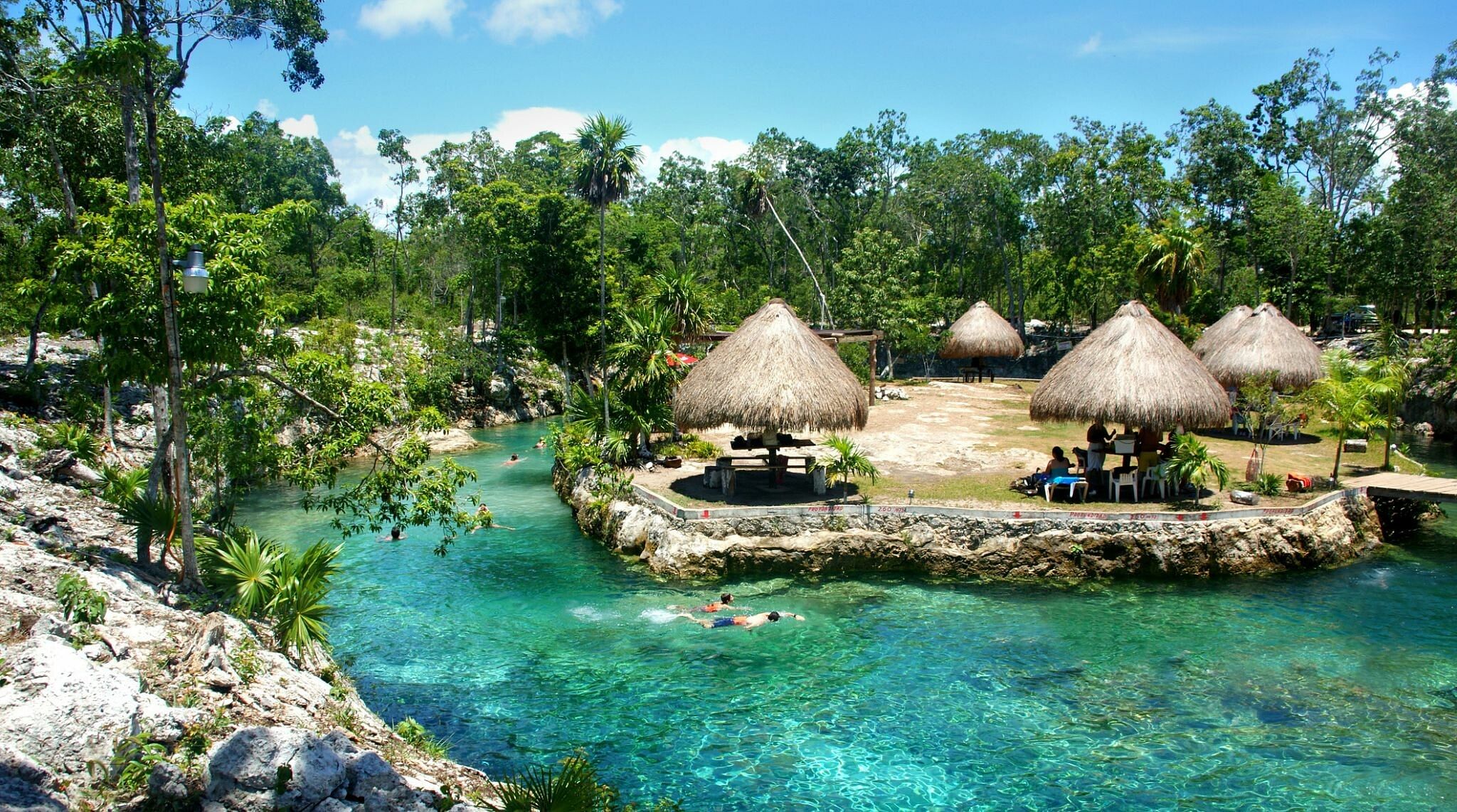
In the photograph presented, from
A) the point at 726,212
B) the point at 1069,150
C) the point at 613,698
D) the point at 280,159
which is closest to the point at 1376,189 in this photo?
the point at 1069,150

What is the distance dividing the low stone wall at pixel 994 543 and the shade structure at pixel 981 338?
24748mm

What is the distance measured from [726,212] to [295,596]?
158 ft

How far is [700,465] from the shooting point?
906 inches

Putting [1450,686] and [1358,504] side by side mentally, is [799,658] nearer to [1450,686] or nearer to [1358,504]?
[1450,686]

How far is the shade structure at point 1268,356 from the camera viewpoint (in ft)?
91.0

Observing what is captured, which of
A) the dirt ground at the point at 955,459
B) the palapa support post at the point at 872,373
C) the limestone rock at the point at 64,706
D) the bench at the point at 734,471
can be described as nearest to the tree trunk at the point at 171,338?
the limestone rock at the point at 64,706

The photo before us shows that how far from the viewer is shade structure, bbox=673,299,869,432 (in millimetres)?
18766

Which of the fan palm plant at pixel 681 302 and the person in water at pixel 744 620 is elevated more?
the fan palm plant at pixel 681 302

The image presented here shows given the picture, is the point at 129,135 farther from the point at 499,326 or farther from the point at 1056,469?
the point at 499,326

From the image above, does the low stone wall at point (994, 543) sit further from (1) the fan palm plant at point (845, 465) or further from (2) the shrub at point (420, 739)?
(2) the shrub at point (420, 739)

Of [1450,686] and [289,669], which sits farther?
[1450,686]

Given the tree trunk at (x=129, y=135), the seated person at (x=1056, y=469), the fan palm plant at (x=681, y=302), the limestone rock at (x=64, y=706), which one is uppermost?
the tree trunk at (x=129, y=135)

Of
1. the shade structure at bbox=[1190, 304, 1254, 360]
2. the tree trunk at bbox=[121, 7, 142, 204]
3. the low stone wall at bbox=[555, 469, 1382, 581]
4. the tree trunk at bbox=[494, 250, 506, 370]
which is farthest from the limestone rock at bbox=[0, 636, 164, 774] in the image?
the tree trunk at bbox=[494, 250, 506, 370]

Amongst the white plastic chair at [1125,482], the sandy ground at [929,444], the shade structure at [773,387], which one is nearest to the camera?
the white plastic chair at [1125,482]
